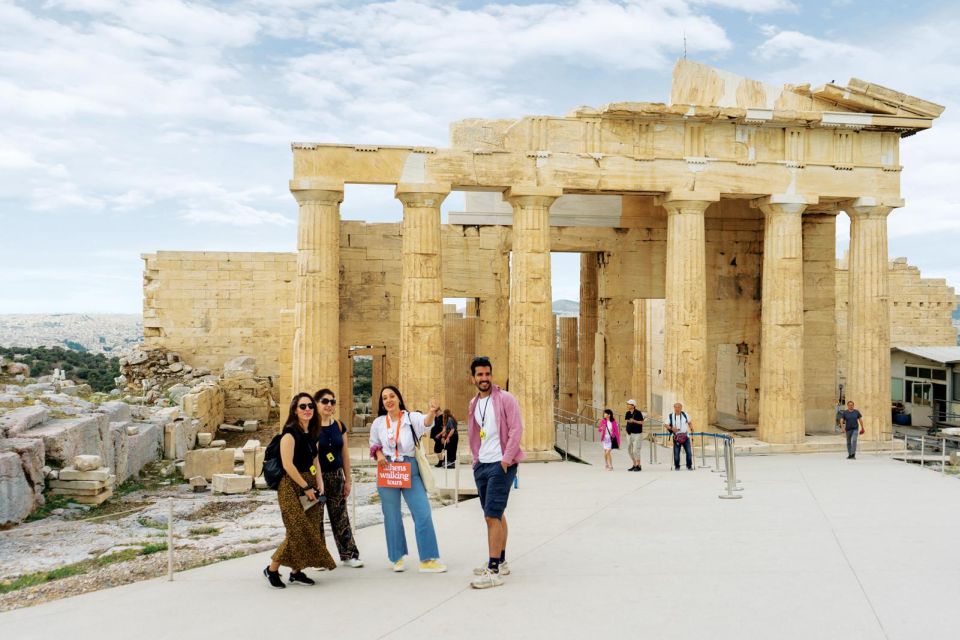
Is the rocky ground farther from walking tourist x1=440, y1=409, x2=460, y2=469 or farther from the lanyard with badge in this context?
the lanyard with badge

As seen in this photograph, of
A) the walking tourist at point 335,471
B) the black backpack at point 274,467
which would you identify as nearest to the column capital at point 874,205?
the walking tourist at point 335,471

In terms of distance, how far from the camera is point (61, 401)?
50.2 feet

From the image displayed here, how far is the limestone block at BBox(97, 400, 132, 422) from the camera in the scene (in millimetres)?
15598

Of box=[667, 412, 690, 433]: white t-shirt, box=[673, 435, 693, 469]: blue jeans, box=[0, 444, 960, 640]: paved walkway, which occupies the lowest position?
box=[673, 435, 693, 469]: blue jeans

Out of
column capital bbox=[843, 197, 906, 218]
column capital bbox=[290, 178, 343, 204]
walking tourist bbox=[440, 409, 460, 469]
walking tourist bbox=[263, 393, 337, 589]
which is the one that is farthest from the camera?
column capital bbox=[843, 197, 906, 218]

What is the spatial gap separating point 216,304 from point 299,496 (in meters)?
22.0

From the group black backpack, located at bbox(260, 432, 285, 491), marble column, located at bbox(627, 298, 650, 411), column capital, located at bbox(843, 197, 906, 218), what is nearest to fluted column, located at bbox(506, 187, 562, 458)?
column capital, located at bbox(843, 197, 906, 218)

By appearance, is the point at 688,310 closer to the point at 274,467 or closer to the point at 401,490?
the point at 401,490

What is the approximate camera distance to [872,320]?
1848cm

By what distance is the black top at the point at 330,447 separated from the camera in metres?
6.83

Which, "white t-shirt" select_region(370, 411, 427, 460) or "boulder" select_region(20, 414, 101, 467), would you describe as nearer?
"white t-shirt" select_region(370, 411, 427, 460)

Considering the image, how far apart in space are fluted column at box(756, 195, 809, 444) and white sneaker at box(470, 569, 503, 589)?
43.9 feet

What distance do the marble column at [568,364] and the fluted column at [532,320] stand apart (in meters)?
9.41

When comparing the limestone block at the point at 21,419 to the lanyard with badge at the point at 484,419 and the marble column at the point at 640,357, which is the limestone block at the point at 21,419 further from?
the marble column at the point at 640,357
